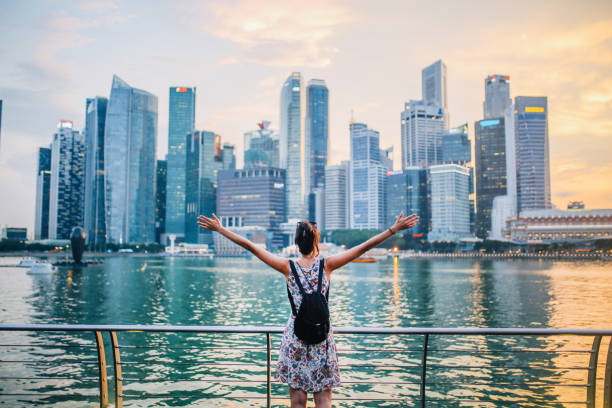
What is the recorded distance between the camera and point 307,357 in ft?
13.6

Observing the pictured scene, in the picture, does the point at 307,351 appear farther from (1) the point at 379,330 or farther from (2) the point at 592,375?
(2) the point at 592,375

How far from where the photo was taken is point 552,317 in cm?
2934

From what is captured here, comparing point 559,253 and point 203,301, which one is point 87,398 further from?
point 559,253

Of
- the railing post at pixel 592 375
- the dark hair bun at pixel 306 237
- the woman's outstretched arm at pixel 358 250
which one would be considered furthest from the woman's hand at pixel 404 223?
the railing post at pixel 592 375

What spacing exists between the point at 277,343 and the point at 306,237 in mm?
19729

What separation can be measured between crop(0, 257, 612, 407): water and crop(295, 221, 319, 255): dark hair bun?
4.25 feet

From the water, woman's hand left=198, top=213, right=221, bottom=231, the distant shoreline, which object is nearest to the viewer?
woman's hand left=198, top=213, right=221, bottom=231

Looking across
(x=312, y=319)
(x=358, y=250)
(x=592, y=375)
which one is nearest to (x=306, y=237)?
(x=358, y=250)

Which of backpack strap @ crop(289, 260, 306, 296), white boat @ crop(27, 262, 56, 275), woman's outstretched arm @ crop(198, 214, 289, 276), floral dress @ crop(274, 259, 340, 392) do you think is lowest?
white boat @ crop(27, 262, 56, 275)

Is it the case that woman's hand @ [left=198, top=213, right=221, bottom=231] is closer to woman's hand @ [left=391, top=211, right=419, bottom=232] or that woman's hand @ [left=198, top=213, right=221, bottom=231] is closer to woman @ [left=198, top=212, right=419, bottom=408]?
woman @ [left=198, top=212, right=419, bottom=408]

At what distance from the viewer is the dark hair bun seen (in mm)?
4113

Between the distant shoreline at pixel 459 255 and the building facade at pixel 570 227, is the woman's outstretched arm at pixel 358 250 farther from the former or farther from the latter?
the building facade at pixel 570 227

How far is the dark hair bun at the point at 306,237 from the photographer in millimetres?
4113

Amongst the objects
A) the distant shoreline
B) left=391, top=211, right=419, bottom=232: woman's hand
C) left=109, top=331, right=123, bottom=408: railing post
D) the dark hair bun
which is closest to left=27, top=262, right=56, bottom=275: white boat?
left=109, top=331, right=123, bottom=408: railing post
